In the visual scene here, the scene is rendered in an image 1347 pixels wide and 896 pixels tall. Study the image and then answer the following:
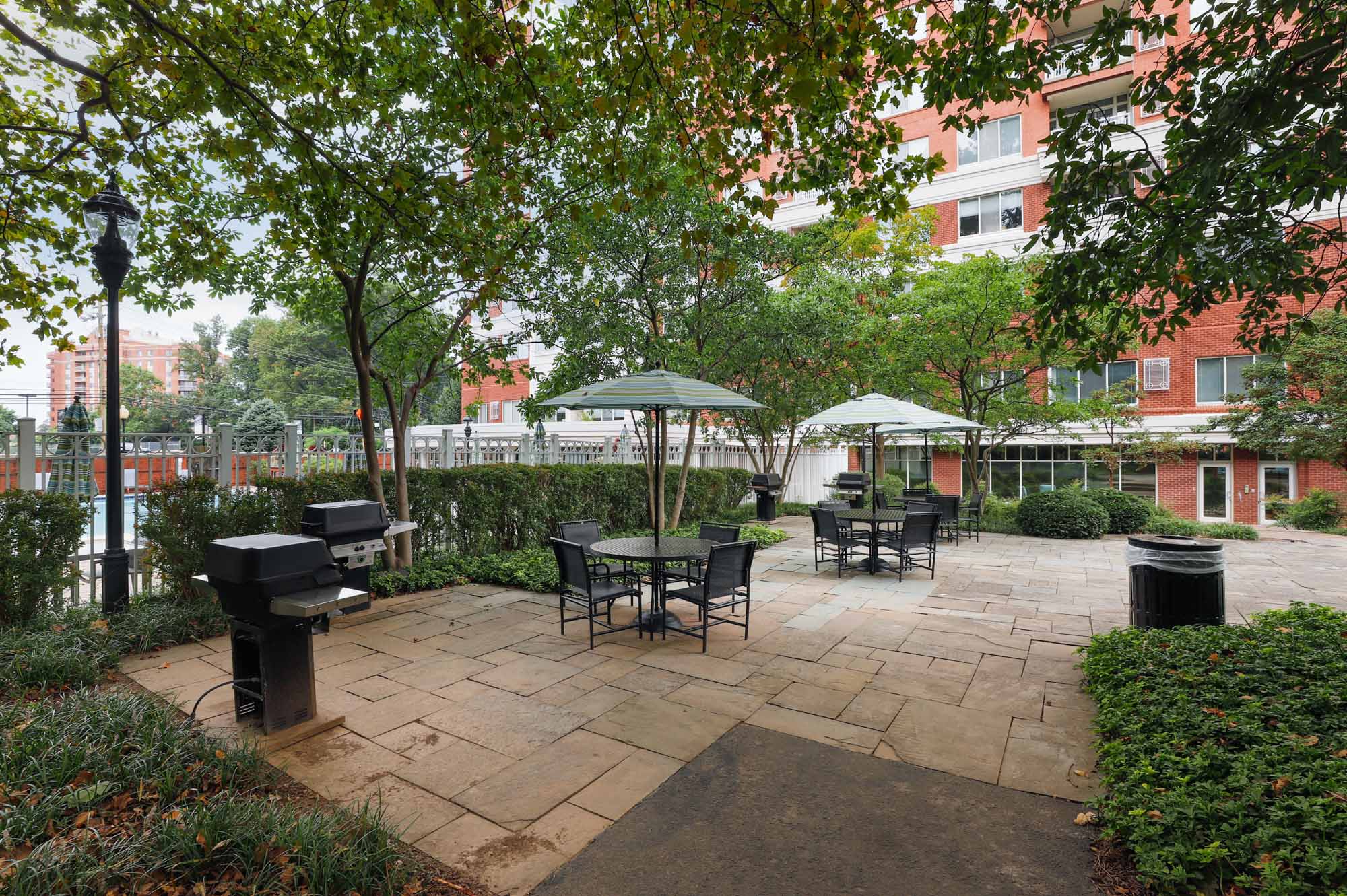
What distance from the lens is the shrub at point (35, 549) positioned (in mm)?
5090

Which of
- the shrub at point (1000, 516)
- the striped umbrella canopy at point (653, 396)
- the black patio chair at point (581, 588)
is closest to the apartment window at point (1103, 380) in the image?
Answer: the shrub at point (1000, 516)

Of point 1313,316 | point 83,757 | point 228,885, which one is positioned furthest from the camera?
point 1313,316

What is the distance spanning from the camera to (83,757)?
299cm

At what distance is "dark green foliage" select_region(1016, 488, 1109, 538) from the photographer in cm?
1262

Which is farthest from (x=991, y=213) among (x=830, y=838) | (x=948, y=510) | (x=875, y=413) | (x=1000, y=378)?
(x=830, y=838)

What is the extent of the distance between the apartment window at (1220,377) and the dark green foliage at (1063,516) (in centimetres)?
1054

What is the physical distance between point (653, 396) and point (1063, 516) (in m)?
11.0

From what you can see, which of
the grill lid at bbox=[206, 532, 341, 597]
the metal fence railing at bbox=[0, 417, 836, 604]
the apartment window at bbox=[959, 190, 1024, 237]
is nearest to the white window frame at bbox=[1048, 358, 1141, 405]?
the apartment window at bbox=[959, 190, 1024, 237]

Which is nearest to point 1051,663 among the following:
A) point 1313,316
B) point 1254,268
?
point 1254,268

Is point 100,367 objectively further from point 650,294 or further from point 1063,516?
point 1063,516

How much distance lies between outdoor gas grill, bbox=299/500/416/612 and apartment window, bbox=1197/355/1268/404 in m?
23.6

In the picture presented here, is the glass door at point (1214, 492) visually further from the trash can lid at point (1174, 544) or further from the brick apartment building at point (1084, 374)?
the trash can lid at point (1174, 544)

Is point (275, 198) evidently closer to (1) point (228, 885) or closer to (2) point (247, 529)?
(2) point (247, 529)

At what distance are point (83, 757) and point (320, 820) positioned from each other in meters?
1.38
